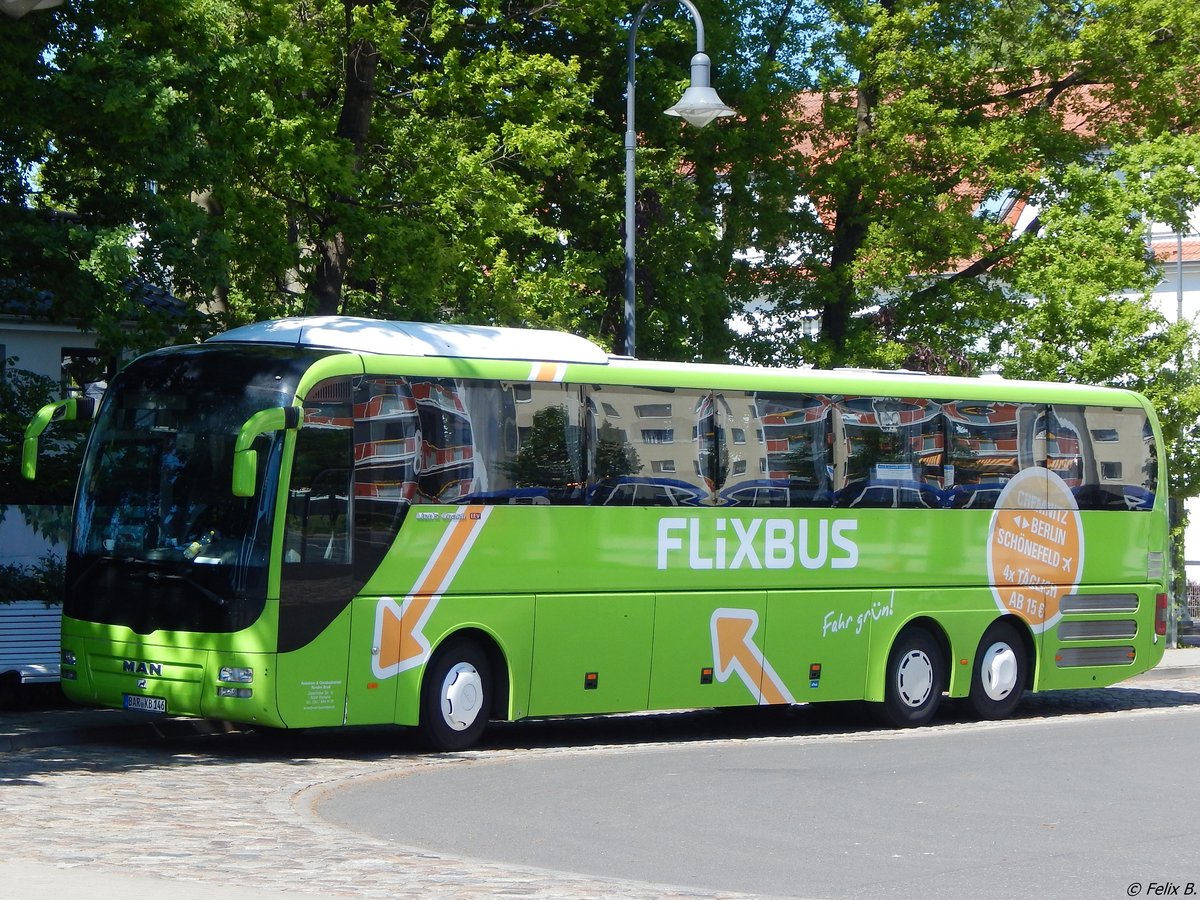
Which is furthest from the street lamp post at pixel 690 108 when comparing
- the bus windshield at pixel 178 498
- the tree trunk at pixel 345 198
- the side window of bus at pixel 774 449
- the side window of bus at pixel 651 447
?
the bus windshield at pixel 178 498

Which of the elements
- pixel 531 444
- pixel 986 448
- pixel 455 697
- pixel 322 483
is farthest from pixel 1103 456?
pixel 322 483

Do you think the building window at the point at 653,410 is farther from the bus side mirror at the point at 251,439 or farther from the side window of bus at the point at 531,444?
the bus side mirror at the point at 251,439

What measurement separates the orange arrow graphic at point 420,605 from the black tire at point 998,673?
6775 mm

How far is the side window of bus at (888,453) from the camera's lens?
18406 mm

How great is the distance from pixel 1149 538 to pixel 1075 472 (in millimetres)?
1587

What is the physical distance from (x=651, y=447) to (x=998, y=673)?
5.47 m

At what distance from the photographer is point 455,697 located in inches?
613

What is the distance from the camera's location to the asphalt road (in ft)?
31.5

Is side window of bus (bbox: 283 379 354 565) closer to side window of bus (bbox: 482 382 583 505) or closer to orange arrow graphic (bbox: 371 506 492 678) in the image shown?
orange arrow graphic (bbox: 371 506 492 678)

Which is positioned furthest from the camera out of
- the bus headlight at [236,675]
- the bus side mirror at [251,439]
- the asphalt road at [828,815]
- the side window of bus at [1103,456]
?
the side window of bus at [1103,456]

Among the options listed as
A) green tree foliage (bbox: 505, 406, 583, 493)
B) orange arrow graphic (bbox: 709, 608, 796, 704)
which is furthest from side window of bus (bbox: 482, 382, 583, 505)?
orange arrow graphic (bbox: 709, 608, 796, 704)

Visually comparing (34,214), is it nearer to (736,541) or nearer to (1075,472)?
(736,541)

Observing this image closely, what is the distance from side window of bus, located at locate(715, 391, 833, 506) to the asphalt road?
2.44 m

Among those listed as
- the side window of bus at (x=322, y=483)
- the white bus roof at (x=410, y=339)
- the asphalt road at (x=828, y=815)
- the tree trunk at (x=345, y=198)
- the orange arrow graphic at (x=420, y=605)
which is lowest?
the asphalt road at (x=828, y=815)
